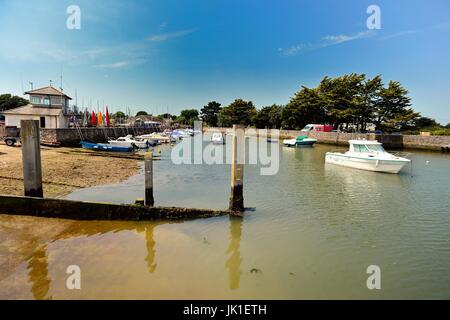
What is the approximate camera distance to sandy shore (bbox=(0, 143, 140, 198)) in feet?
42.2

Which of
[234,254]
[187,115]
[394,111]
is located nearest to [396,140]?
[394,111]

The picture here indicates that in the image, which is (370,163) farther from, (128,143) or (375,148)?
(128,143)

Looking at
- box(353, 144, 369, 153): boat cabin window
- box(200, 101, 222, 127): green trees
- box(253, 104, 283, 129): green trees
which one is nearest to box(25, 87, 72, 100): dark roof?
box(353, 144, 369, 153): boat cabin window

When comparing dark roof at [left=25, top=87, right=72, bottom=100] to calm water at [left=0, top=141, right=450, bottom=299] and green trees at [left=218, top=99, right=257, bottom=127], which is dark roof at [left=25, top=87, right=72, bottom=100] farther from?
green trees at [left=218, top=99, right=257, bottom=127]

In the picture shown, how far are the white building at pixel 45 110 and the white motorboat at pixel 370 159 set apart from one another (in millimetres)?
34412

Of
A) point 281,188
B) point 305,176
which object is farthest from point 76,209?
point 305,176

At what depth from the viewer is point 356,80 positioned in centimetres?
5544

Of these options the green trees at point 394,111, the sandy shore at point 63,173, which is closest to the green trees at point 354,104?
the green trees at point 394,111

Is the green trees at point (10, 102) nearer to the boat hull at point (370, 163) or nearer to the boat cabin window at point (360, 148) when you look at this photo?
the boat hull at point (370, 163)

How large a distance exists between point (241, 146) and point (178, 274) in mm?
5160

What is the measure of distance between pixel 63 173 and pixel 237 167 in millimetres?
11586

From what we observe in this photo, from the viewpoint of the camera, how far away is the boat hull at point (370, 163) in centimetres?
2141
